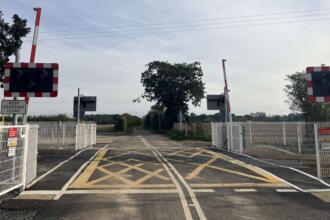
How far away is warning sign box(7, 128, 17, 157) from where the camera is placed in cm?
555

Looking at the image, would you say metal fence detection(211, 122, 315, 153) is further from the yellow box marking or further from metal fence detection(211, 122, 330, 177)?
the yellow box marking

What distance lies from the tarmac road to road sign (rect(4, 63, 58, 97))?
2.61m

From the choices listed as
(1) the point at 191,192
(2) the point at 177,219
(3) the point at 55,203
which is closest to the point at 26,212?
(3) the point at 55,203

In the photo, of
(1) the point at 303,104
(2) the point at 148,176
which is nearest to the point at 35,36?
(2) the point at 148,176

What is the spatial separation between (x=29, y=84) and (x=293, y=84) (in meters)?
30.0

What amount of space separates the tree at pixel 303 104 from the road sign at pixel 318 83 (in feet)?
69.1

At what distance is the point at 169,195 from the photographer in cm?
587

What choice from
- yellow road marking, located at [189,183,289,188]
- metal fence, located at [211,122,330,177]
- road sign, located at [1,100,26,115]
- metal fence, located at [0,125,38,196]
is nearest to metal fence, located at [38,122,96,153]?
metal fence, located at [0,125,38,196]

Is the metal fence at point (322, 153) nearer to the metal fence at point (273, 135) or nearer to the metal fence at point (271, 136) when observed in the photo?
the metal fence at point (271, 136)

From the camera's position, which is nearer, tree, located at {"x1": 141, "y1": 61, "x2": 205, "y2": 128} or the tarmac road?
the tarmac road

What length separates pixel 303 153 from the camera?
1509 cm

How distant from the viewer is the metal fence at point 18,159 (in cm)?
540

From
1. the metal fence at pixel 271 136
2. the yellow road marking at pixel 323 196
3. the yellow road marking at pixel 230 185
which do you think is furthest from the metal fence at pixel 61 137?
the yellow road marking at pixel 323 196

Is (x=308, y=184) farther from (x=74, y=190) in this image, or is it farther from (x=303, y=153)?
(x=303, y=153)
